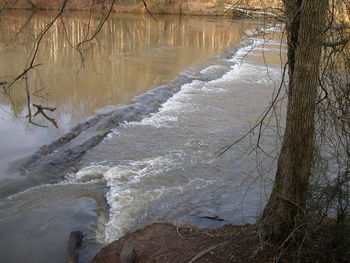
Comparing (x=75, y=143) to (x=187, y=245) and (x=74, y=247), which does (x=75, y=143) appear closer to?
(x=74, y=247)

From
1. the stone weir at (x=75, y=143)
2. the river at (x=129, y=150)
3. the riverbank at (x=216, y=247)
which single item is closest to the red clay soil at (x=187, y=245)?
the riverbank at (x=216, y=247)

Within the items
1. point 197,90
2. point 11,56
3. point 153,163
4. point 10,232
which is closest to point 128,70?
point 197,90

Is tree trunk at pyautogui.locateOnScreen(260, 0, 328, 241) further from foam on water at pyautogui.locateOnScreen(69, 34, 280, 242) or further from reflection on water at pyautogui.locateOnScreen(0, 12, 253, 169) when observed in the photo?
reflection on water at pyautogui.locateOnScreen(0, 12, 253, 169)

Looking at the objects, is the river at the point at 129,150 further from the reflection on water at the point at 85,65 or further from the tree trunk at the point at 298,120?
the tree trunk at the point at 298,120

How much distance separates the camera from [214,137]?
9.80 metres

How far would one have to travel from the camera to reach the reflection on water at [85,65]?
9578mm

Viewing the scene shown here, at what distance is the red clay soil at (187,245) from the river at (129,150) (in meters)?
0.71

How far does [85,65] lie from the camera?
51.7ft

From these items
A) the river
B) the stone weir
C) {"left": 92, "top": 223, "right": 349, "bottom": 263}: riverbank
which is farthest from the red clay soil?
the stone weir

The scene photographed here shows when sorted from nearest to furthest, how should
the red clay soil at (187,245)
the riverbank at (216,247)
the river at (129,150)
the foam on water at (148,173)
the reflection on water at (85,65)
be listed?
the riverbank at (216,247)
the red clay soil at (187,245)
the river at (129,150)
the foam on water at (148,173)
the reflection on water at (85,65)

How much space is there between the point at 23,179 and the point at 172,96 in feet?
22.3

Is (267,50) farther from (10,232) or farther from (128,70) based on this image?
(10,232)

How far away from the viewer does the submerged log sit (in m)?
5.26

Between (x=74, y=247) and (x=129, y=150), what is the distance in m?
3.70
